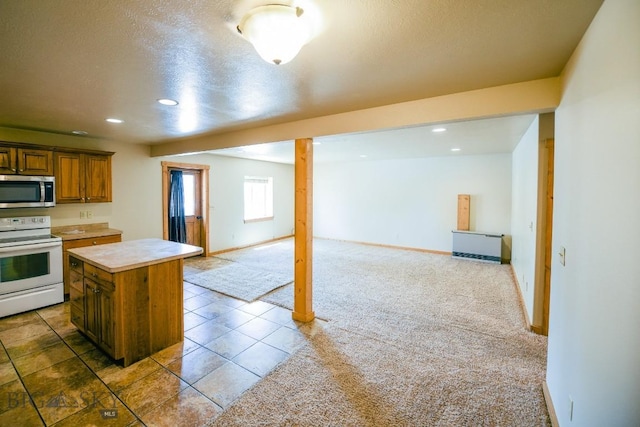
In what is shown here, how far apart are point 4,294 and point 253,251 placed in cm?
426

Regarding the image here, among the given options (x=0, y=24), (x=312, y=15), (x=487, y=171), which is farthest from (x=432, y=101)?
(x=487, y=171)

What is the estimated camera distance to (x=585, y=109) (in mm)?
1504

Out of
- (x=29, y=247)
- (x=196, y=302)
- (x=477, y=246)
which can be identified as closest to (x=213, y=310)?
(x=196, y=302)

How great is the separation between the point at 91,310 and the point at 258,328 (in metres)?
1.59

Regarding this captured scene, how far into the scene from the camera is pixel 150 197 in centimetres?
538

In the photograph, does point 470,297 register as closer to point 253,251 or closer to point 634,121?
point 634,121

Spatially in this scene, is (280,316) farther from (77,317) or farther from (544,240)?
(544,240)

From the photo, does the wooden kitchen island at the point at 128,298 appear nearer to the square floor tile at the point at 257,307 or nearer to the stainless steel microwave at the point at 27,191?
the square floor tile at the point at 257,307

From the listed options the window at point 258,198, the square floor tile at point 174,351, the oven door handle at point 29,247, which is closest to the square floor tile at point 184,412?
the square floor tile at point 174,351

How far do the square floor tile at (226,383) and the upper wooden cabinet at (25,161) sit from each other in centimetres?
357

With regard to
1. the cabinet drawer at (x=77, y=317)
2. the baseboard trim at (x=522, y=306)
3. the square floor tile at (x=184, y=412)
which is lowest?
the square floor tile at (x=184, y=412)

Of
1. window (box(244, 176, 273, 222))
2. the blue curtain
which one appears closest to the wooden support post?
the blue curtain

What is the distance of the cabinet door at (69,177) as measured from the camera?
398cm

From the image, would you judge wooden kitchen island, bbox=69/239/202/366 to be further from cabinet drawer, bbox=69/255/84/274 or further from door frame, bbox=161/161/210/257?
door frame, bbox=161/161/210/257
